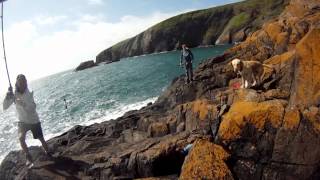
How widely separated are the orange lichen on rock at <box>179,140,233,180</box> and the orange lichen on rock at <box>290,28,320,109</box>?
280cm

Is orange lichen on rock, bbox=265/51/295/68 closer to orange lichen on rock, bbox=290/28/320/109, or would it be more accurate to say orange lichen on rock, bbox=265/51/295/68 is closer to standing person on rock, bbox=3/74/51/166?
orange lichen on rock, bbox=290/28/320/109

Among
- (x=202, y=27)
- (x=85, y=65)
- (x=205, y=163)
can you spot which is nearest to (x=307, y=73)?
(x=205, y=163)

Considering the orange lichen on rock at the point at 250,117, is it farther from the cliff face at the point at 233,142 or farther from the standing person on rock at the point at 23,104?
the standing person on rock at the point at 23,104

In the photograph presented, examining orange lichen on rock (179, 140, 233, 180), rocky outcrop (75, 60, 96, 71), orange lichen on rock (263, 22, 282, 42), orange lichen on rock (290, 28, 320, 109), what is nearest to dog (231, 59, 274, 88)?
orange lichen on rock (290, 28, 320, 109)

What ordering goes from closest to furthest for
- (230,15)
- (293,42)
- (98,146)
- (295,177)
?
(295,177) < (98,146) < (293,42) < (230,15)

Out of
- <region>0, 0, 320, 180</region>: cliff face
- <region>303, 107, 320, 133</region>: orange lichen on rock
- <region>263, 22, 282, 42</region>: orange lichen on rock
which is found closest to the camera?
<region>303, 107, 320, 133</region>: orange lichen on rock

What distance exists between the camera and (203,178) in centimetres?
1093

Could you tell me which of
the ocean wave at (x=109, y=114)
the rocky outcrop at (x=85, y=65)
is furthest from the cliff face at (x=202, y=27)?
the ocean wave at (x=109, y=114)

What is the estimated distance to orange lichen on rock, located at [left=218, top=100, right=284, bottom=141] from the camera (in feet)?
37.3

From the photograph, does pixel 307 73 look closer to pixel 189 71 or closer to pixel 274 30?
pixel 274 30

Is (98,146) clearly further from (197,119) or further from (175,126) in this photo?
(197,119)

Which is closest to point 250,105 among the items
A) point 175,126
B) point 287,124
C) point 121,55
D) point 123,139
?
point 287,124

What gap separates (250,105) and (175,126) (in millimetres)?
4723

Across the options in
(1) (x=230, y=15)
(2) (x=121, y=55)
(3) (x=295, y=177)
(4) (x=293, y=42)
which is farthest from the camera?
(2) (x=121, y=55)
